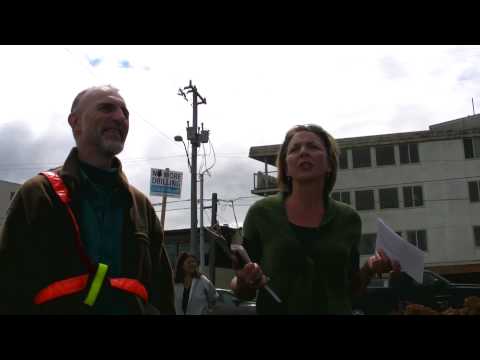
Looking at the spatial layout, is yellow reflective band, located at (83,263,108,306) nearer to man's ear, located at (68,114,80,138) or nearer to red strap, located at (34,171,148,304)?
red strap, located at (34,171,148,304)

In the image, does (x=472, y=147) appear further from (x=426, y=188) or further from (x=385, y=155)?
(x=385, y=155)

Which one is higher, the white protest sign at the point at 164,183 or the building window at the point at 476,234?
the white protest sign at the point at 164,183

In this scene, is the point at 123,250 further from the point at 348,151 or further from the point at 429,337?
the point at 348,151

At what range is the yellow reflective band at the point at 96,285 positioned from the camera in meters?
1.57

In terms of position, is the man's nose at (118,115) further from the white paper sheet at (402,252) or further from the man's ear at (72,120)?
the white paper sheet at (402,252)

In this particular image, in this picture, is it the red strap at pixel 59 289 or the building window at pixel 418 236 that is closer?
the red strap at pixel 59 289

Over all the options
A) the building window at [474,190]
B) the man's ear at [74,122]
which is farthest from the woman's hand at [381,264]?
the building window at [474,190]

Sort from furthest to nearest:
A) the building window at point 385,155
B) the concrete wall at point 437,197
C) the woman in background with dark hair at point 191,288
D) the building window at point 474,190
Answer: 1. the building window at point 385,155
2. the building window at point 474,190
3. the concrete wall at point 437,197
4. the woman in background with dark hair at point 191,288

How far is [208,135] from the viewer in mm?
22375

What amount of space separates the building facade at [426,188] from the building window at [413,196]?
0.01 metres

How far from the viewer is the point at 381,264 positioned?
1.81 m

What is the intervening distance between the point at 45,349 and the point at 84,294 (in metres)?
0.48

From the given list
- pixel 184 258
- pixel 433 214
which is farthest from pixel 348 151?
pixel 184 258

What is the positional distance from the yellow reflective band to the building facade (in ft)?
78.3
